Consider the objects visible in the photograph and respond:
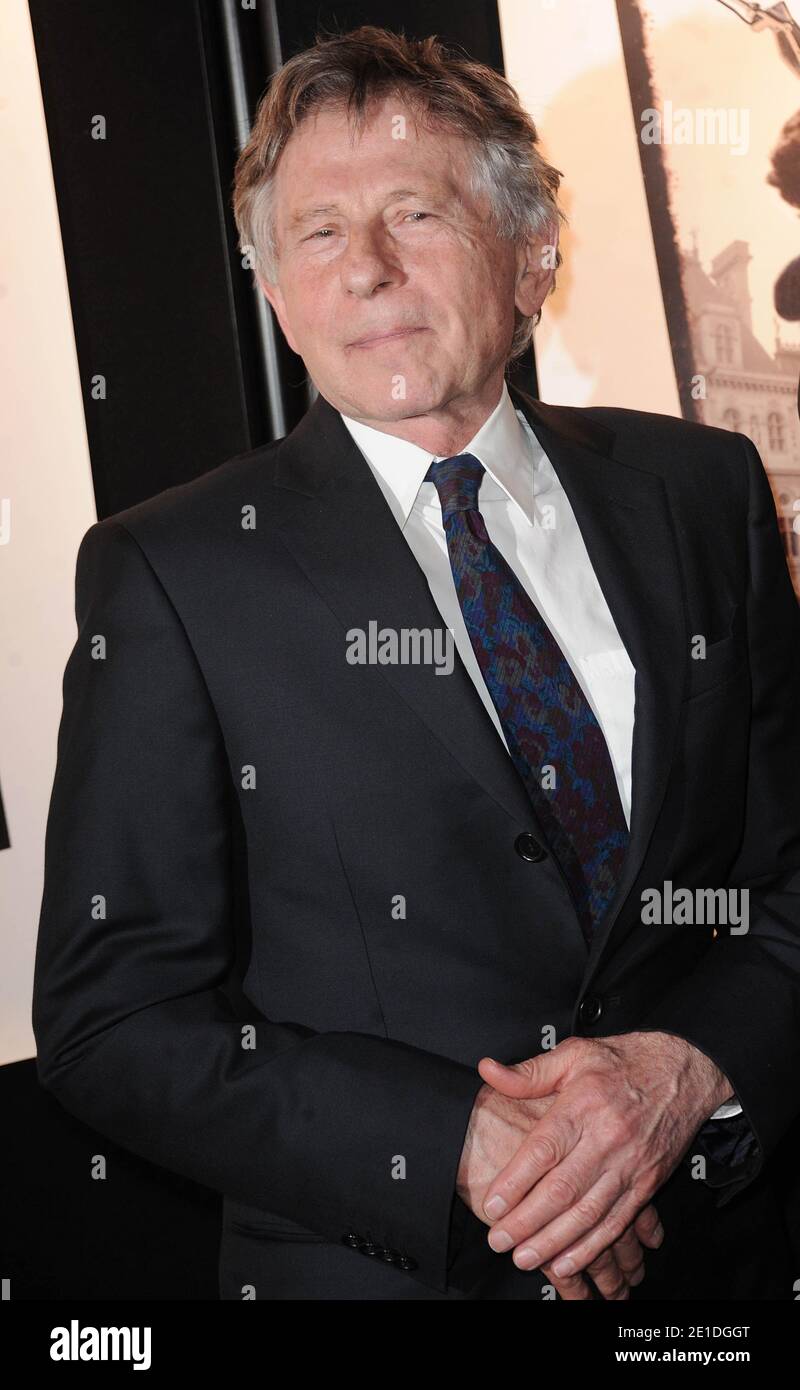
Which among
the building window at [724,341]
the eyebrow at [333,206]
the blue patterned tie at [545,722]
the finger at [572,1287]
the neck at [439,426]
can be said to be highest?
the eyebrow at [333,206]

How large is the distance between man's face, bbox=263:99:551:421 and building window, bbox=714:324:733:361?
0.60 metres

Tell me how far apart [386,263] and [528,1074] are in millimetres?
855

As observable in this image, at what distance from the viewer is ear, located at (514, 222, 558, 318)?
5.20ft

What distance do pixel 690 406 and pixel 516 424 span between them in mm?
515

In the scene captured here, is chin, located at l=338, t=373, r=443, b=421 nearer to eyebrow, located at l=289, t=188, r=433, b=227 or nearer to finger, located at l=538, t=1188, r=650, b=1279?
eyebrow, located at l=289, t=188, r=433, b=227

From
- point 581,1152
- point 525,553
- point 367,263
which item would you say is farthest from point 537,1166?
point 367,263

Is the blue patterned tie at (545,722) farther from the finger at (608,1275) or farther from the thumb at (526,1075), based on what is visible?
the finger at (608,1275)

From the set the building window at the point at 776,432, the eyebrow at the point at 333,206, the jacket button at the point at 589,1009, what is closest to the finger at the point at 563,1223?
the jacket button at the point at 589,1009

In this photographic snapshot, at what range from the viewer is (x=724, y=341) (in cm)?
194

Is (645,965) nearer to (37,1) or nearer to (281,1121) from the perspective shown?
(281,1121)

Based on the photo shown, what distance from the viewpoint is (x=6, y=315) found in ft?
5.23

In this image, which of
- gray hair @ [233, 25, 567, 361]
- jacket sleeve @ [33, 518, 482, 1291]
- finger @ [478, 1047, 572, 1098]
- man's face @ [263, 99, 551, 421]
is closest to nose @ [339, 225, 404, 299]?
man's face @ [263, 99, 551, 421]

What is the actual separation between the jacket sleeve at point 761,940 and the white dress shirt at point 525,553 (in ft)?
0.17

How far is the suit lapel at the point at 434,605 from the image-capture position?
1281 mm
